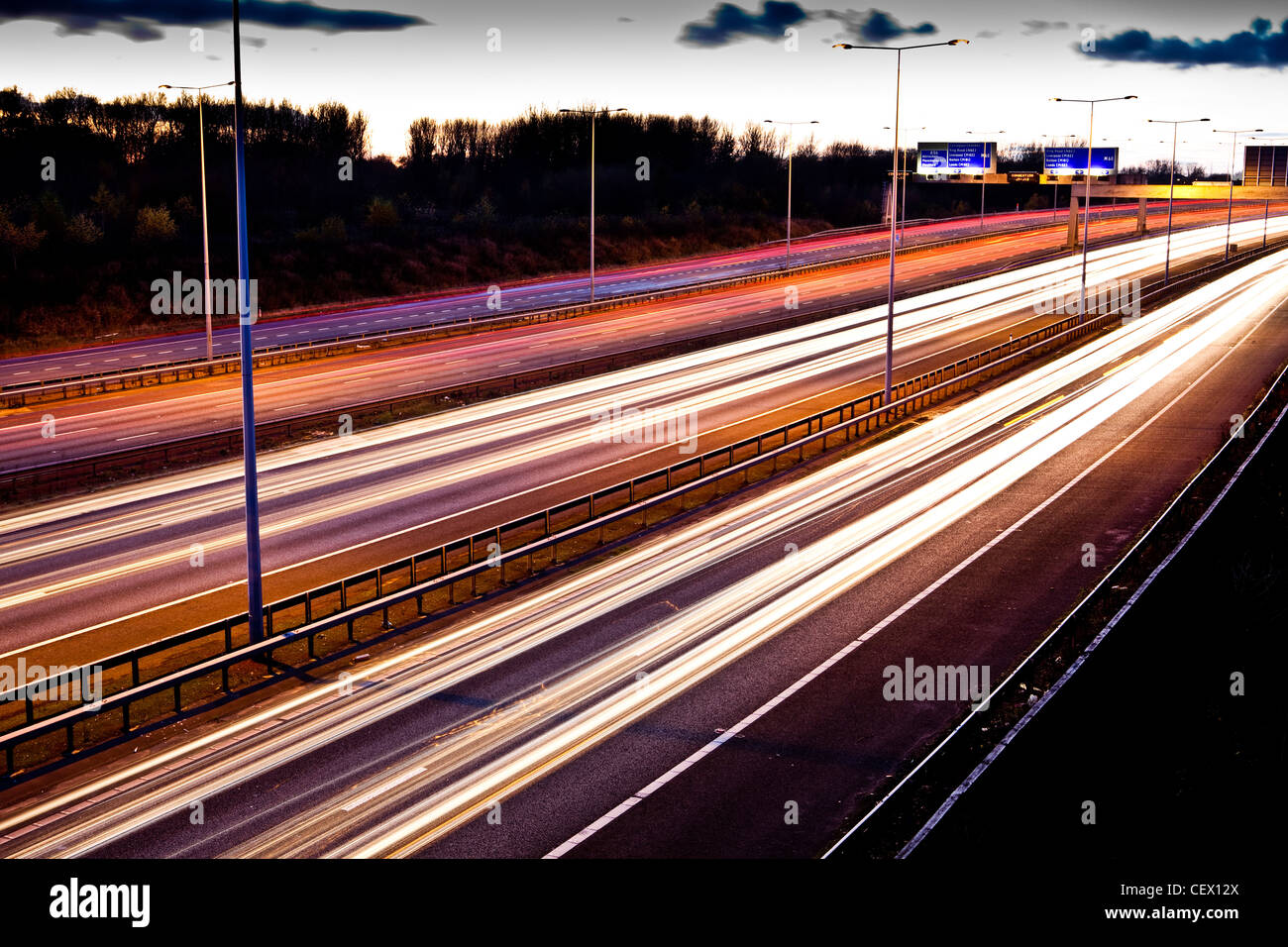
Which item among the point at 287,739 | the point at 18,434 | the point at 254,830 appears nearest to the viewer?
the point at 254,830

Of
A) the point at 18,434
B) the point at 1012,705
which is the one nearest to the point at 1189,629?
the point at 1012,705

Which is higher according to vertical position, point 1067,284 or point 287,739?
point 1067,284

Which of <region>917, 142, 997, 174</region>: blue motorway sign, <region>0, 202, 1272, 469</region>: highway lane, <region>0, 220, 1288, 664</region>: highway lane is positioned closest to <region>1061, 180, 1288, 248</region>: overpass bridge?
<region>917, 142, 997, 174</region>: blue motorway sign

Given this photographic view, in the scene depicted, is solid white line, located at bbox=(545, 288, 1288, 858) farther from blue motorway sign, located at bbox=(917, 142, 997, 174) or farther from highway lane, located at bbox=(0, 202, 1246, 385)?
blue motorway sign, located at bbox=(917, 142, 997, 174)

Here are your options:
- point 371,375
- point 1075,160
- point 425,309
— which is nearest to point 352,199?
point 425,309

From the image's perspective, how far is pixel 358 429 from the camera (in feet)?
115

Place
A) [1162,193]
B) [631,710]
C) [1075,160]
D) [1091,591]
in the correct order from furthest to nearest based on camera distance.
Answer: [1162,193]
[1075,160]
[1091,591]
[631,710]

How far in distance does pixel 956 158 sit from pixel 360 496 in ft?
233

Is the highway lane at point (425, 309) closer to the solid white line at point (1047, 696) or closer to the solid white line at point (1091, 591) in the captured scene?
the solid white line at point (1091, 591)

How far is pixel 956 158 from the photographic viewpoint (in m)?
87.6

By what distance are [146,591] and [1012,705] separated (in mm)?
14658

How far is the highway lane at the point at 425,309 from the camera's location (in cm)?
4809

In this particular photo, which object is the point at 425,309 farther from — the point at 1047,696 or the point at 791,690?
the point at 1047,696
